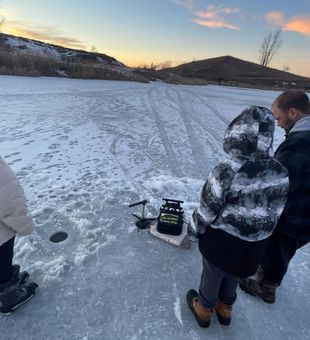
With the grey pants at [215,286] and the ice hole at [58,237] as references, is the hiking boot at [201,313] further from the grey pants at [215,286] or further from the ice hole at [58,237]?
the ice hole at [58,237]

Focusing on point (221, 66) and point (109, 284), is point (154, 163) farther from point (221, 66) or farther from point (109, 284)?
point (221, 66)

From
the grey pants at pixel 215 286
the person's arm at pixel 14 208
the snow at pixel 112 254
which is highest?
the person's arm at pixel 14 208

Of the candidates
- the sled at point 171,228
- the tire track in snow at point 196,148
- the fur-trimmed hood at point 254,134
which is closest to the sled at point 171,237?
the sled at point 171,228

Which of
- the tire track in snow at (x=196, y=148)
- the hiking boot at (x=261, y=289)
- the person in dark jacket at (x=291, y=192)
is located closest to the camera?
the person in dark jacket at (x=291, y=192)

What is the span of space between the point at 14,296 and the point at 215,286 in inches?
53.2

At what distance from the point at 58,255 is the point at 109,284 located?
1.84 feet

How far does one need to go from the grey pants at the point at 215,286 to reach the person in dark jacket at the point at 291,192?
0.42m

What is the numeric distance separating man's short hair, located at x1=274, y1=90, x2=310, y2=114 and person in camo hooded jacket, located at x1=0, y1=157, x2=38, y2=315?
6.07 feet

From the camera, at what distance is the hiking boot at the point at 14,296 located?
5.72 ft

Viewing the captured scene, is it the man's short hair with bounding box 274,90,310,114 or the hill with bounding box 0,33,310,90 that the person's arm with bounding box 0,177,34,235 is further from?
the hill with bounding box 0,33,310,90

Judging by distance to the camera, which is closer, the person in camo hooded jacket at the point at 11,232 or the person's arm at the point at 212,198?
the person's arm at the point at 212,198

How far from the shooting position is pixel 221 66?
60812 millimetres

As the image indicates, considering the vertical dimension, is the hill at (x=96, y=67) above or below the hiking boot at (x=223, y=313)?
above

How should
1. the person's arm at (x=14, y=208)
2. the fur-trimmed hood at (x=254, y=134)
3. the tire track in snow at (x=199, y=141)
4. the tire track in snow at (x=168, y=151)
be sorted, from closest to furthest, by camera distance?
the fur-trimmed hood at (x=254, y=134), the person's arm at (x=14, y=208), the tire track in snow at (x=168, y=151), the tire track in snow at (x=199, y=141)
